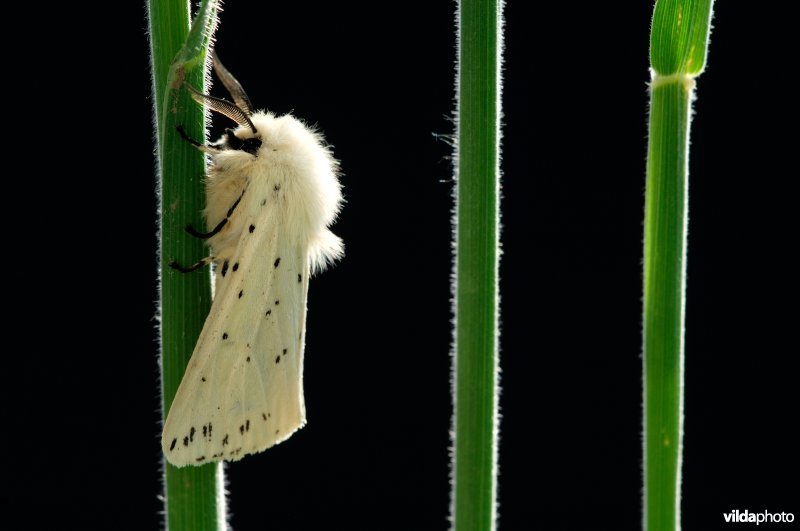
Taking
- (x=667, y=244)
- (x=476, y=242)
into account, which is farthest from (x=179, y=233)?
(x=667, y=244)

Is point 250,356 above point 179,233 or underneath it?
underneath

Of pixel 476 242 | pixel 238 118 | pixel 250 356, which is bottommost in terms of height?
pixel 250 356

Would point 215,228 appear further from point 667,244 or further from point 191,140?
point 667,244

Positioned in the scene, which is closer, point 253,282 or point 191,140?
point 191,140

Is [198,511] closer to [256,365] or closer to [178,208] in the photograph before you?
[256,365]

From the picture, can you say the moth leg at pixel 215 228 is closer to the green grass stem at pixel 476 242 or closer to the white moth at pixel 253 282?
the white moth at pixel 253 282

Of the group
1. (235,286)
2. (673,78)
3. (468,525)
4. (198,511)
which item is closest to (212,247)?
(235,286)

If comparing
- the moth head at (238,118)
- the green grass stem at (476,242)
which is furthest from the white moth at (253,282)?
the green grass stem at (476,242)

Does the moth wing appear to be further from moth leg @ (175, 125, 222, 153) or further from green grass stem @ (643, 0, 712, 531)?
green grass stem @ (643, 0, 712, 531)
